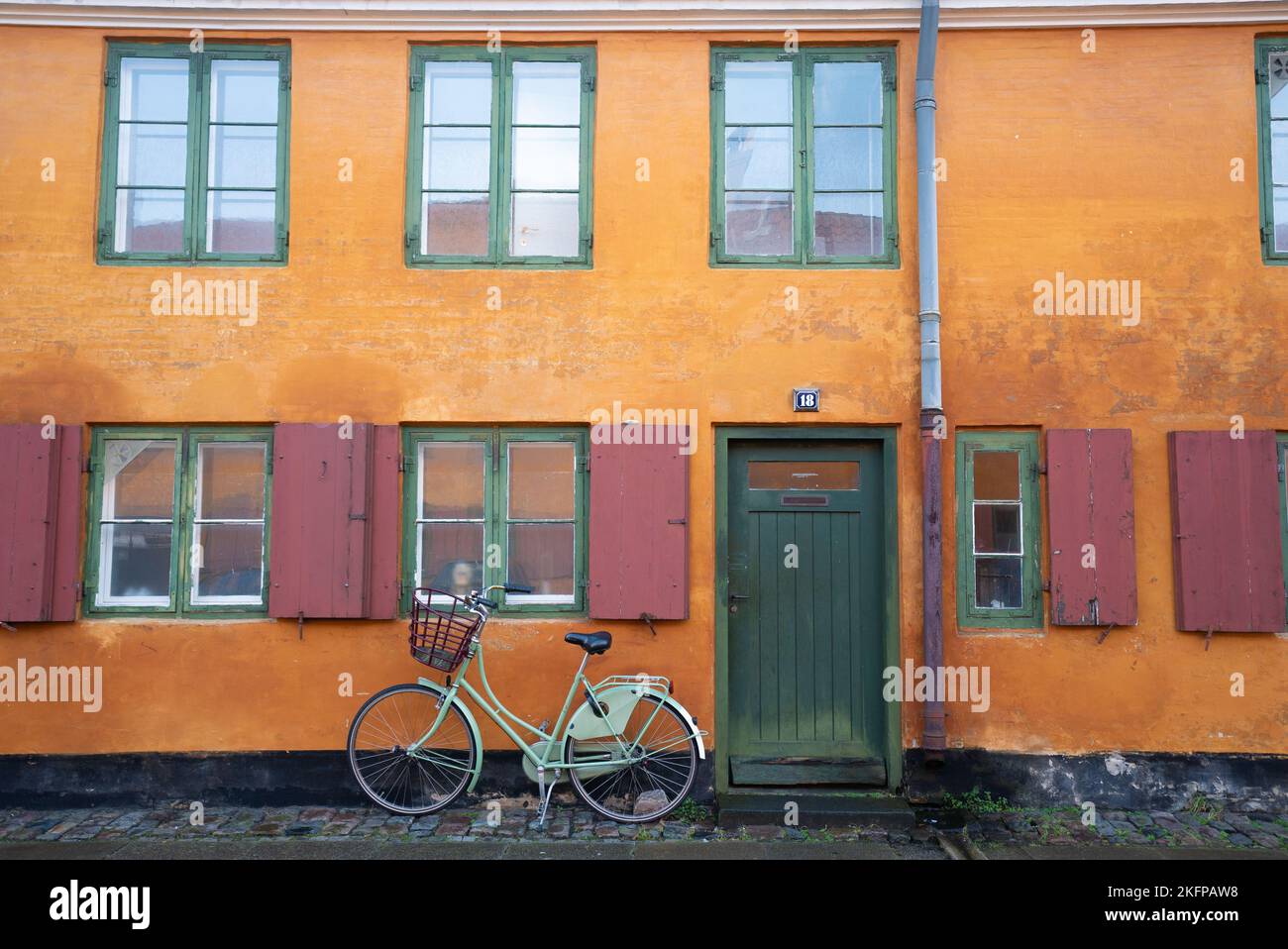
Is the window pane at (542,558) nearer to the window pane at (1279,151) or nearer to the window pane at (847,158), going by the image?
the window pane at (847,158)

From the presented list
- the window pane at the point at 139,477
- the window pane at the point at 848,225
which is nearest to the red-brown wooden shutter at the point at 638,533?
the window pane at the point at 848,225

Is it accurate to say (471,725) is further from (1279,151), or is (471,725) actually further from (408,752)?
(1279,151)

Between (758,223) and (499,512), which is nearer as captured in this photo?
(499,512)

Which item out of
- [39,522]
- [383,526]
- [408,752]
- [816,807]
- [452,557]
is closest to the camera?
[408,752]

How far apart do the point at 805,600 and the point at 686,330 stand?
1.93 m

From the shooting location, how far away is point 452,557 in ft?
22.4

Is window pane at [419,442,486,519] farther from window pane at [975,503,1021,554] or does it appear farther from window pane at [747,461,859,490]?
window pane at [975,503,1021,554]

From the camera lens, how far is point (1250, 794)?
257 inches

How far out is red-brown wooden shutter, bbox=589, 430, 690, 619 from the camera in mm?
6609

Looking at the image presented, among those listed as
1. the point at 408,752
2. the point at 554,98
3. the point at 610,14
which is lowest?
the point at 408,752

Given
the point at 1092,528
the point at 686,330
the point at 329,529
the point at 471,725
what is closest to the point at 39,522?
the point at 329,529

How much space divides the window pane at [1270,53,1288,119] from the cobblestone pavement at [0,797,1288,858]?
4522 millimetres

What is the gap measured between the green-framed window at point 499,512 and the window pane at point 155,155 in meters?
2.37

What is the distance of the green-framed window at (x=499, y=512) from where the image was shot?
6789 millimetres
